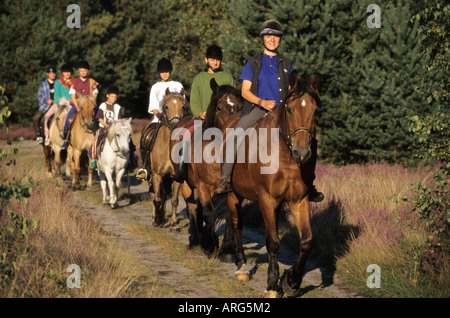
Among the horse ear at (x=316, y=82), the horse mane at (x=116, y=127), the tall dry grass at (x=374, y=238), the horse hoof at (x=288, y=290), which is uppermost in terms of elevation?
the horse ear at (x=316, y=82)

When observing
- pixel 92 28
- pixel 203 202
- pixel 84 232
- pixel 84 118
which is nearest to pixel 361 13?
pixel 84 118

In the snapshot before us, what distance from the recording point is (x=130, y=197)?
50.1 ft

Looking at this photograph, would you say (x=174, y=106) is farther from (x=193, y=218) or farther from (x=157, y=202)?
(x=193, y=218)

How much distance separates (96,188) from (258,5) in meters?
9.20

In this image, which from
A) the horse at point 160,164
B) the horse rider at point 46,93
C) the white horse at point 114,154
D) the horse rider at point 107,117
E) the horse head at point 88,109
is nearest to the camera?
the horse at point 160,164

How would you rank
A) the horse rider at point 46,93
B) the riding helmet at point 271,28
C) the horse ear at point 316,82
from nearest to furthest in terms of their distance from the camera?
the horse ear at point 316,82
the riding helmet at point 271,28
the horse rider at point 46,93

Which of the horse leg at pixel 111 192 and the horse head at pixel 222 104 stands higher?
the horse head at pixel 222 104

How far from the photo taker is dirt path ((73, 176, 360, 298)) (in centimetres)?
704

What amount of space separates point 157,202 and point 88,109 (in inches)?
197

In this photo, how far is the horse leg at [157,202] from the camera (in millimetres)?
11359

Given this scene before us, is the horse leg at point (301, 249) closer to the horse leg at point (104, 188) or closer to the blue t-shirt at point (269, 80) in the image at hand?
the blue t-shirt at point (269, 80)

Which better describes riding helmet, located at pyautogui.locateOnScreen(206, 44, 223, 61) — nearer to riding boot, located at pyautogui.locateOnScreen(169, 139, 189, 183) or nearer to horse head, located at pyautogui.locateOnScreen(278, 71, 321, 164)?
riding boot, located at pyautogui.locateOnScreen(169, 139, 189, 183)

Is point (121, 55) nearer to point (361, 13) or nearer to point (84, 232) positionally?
point (361, 13)

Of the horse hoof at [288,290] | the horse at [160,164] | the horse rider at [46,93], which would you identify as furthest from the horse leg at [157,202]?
the horse rider at [46,93]
